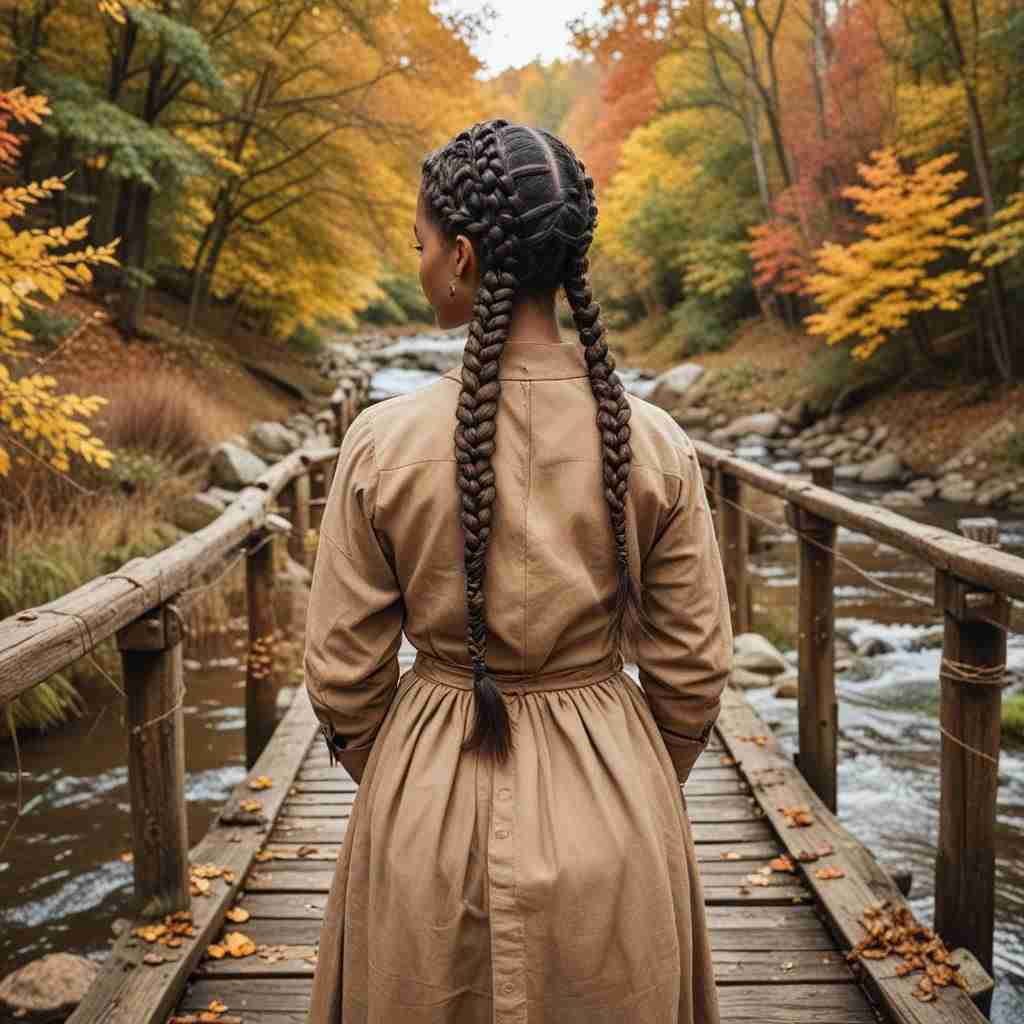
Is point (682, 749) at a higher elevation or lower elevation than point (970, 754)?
higher

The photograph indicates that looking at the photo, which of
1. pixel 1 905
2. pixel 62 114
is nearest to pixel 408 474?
pixel 1 905

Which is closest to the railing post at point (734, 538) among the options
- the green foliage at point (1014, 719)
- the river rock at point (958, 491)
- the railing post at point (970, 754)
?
the green foliage at point (1014, 719)

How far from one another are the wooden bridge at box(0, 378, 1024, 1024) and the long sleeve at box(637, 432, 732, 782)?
1.25m

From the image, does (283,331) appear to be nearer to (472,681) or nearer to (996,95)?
(996,95)

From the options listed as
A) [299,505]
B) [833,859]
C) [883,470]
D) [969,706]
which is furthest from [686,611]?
[883,470]

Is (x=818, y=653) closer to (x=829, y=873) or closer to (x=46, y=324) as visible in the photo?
(x=829, y=873)

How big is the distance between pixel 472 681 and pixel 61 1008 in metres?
2.48

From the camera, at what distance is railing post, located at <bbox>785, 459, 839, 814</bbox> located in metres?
4.25

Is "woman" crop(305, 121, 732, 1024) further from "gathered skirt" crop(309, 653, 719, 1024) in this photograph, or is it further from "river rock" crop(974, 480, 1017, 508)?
"river rock" crop(974, 480, 1017, 508)

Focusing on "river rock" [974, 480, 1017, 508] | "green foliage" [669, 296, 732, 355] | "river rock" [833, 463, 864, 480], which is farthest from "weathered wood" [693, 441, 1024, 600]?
"green foliage" [669, 296, 732, 355]

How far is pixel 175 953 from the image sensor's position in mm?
2961

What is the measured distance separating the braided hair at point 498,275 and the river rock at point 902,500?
12.1 metres

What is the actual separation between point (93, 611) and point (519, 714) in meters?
1.29

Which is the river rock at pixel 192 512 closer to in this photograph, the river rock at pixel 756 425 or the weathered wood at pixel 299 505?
the weathered wood at pixel 299 505
